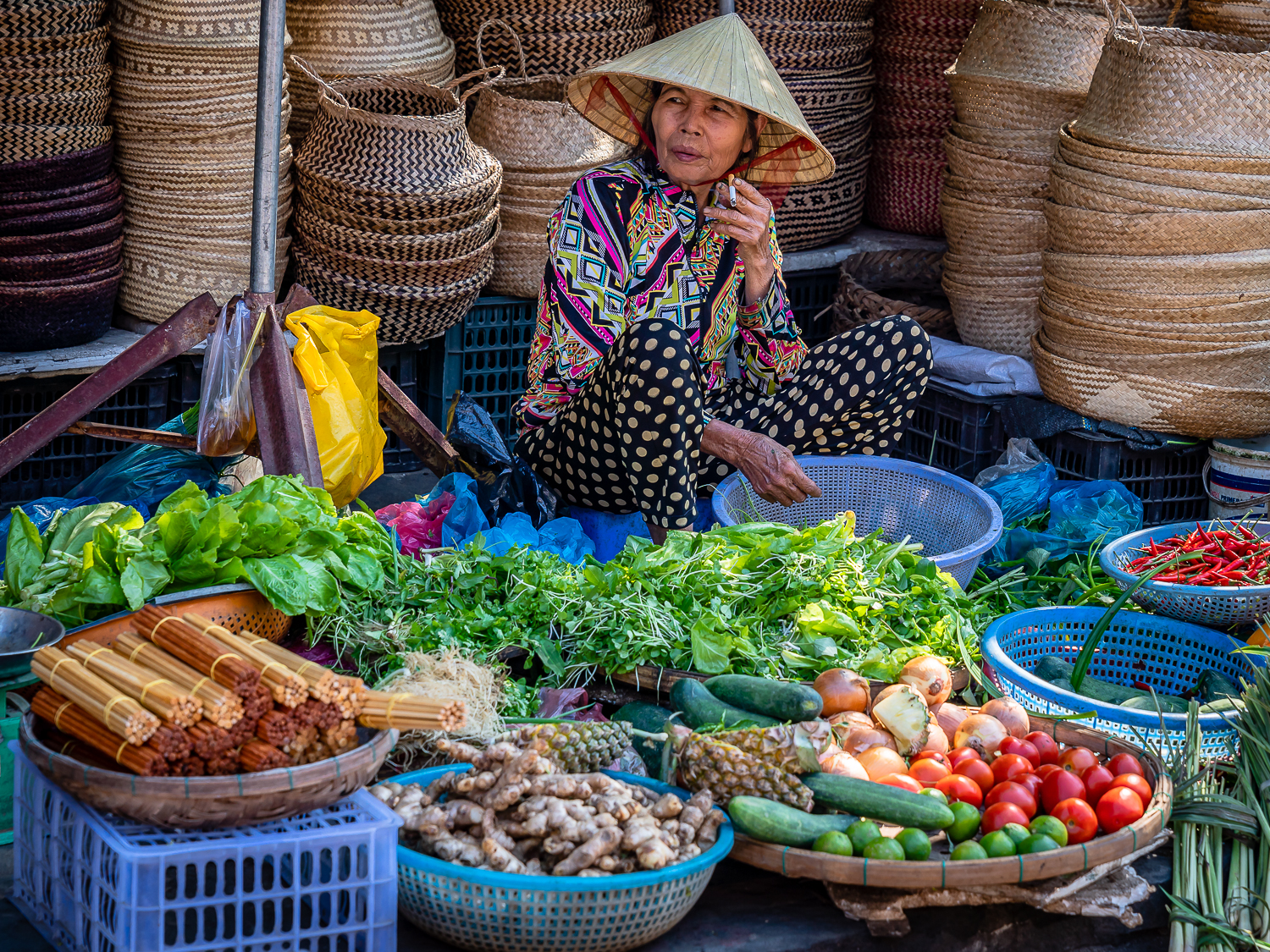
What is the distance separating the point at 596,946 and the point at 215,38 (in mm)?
2856

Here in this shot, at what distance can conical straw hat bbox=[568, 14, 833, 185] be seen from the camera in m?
3.25

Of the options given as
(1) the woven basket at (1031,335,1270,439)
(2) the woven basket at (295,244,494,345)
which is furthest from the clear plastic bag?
(1) the woven basket at (1031,335,1270,439)

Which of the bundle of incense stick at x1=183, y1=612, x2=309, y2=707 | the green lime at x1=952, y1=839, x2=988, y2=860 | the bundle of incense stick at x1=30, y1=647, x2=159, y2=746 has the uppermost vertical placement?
the bundle of incense stick at x1=183, y1=612, x2=309, y2=707

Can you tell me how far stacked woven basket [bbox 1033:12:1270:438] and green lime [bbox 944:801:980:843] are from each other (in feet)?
7.04

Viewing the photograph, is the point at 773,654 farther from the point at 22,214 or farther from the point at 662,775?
the point at 22,214

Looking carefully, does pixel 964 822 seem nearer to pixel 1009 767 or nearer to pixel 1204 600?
pixel 1009 767

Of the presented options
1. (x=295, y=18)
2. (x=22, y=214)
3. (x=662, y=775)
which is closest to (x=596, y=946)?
(x=662, y=775)

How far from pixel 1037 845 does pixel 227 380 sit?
2.11 m

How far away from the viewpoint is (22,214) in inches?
141

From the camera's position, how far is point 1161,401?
380 cm

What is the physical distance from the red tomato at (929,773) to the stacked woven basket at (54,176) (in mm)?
2647

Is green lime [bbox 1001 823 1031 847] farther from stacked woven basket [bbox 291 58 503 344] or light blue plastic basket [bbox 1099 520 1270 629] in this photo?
stacked woven basket [bbox 291 58 503 344]

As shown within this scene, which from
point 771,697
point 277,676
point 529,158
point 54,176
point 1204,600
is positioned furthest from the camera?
point 529,158

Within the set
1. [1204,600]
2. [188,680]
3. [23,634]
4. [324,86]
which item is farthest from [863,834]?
[324,86]
